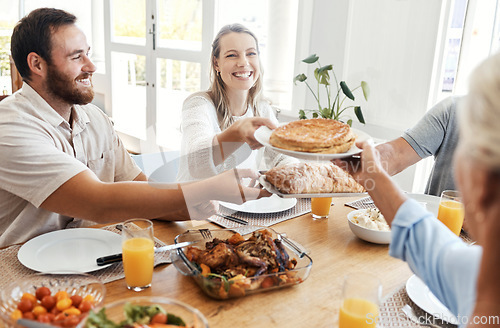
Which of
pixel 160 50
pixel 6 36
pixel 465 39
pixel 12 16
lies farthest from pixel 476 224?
pixel 12 16

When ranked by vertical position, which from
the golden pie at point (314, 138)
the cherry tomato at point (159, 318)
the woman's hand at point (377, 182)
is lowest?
the cherry tomato at point (159, 318)

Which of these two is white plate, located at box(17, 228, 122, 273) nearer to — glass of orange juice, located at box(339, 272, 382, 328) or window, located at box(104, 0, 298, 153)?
glass of orange juice, located at box(339, 272, 382, 328)

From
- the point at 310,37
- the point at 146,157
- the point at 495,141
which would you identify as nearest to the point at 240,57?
the point at 146,157

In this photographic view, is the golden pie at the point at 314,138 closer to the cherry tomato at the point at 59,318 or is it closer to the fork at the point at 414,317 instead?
the fork at the point at 414,317

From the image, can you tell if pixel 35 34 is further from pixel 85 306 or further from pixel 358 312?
pixel 358 312

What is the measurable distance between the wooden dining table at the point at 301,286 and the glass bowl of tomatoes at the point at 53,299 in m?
0.10

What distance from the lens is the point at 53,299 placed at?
0.89 meters

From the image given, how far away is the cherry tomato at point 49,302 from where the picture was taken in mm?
879

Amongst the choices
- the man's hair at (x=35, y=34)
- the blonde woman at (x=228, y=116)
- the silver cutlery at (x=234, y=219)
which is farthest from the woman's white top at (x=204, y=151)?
the man's hair at (x=35, y=34)

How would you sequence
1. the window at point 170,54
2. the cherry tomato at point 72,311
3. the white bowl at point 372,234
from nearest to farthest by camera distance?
the cherry tomato at point 72,311 < the white bowl at point 372,234 < the window at point 170,54

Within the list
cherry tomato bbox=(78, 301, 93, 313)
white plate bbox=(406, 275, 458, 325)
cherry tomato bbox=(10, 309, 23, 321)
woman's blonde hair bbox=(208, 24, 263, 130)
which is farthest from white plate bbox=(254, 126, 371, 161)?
woman's blonde hair bbox=(208, 24, 263, 130)

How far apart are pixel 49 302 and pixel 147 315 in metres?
0.24

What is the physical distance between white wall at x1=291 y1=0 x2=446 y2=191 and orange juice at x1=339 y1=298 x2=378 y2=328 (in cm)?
216

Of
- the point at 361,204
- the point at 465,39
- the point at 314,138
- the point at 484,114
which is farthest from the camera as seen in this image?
the point at 465,39
